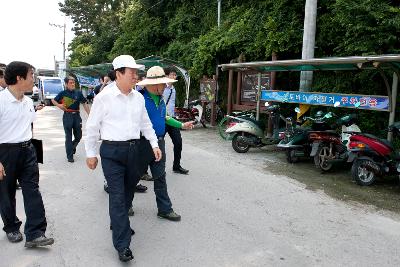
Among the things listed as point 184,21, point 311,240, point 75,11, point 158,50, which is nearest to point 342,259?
point 311,240

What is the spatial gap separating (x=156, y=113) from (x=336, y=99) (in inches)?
175

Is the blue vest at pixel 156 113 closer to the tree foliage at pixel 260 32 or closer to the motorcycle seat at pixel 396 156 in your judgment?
the motorcycle seat at pixel 396 156

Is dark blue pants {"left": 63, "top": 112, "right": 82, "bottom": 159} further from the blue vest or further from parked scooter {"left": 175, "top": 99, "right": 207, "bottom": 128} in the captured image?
parked scooter {"left": 175, "top": 99, "right": 207, "bottom": 128}

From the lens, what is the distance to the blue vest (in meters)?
4.55

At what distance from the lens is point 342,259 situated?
3.77 metres

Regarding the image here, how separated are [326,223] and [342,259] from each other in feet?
3.29

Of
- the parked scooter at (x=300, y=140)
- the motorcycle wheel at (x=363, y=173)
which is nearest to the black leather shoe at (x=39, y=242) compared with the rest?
the motorcycle wheel at (x=363, y=173)

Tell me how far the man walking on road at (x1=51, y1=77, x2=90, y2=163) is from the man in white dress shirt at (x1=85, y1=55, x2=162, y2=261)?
4.47 metres

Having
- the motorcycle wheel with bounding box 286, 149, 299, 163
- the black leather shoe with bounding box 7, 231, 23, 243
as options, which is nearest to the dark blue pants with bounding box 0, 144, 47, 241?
the black leather shoe with bounding box 7, 231, 23, 243

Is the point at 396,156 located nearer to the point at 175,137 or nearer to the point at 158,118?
the point at 175,137

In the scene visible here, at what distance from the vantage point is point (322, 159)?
738 cm

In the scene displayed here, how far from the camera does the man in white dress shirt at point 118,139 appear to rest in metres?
3.57

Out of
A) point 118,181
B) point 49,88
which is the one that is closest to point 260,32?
point 118,181

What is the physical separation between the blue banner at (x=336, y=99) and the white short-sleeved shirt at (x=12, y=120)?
229 inches
